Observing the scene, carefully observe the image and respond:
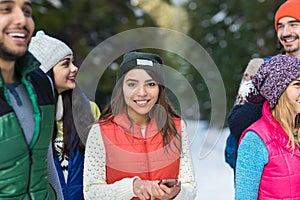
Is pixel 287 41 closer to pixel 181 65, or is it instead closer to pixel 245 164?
pixel 245 164

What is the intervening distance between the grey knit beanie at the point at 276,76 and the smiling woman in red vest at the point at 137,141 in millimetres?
416

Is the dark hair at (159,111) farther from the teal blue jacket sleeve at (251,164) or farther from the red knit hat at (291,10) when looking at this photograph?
the red knit hat at (291,10)

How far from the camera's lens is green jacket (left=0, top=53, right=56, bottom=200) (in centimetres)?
178

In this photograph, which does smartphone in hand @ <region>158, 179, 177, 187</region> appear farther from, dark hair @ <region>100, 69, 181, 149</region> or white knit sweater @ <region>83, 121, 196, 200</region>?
dark hair @ <region>100, 69, 181, 149</region>

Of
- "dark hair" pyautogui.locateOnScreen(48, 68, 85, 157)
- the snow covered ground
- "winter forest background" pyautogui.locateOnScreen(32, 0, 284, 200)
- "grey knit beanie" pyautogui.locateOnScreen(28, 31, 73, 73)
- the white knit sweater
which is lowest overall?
the snow covered ground

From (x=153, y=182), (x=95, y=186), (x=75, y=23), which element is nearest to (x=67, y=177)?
(x=95, y=186)

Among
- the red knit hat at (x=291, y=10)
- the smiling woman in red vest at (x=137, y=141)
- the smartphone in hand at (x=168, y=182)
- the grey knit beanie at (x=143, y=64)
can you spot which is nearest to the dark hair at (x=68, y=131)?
the smiling woman in red vest at (x=137, y=141)

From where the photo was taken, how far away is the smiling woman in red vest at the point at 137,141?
241cm

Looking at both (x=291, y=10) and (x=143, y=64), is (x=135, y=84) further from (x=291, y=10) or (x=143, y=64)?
(x=291, y=10)

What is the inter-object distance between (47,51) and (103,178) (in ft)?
2.95

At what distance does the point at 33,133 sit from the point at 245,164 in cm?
98

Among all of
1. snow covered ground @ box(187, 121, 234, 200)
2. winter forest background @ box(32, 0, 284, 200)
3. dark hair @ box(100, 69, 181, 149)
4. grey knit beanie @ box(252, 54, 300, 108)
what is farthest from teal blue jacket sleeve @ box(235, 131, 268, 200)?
winter forest background @ box(32, 0, 284, 200)

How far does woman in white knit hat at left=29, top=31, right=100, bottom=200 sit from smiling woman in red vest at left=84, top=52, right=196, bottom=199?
387 mm

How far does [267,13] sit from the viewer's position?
9.97 meters
